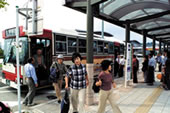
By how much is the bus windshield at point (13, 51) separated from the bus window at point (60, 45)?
1558mm

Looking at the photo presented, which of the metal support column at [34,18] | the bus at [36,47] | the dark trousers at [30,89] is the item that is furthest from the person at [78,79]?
the bus at [36,47]

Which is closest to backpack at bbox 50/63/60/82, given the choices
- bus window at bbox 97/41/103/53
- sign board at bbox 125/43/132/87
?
sign board at bbox 125/43/132/87

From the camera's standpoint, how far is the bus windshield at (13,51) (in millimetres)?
6395

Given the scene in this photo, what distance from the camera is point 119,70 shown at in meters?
11.6

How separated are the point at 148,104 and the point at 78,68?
2.92m

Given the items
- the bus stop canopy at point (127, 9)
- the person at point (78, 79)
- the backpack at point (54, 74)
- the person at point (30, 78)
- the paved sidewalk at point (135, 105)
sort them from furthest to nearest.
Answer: the bus stop canopy at point (127, 9) < the backpack at point (54, 74) < the person at point (30, 78) < the paved sidewalk at point (135, 105) < the person at point (78, 79)

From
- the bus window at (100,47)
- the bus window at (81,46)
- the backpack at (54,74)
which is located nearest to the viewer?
the backpack at (54,74)

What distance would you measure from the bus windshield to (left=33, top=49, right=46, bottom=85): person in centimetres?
49

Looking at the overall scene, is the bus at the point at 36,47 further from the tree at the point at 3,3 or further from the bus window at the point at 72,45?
the tree at the point at 3,3

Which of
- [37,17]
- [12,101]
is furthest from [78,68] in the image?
[12,101]

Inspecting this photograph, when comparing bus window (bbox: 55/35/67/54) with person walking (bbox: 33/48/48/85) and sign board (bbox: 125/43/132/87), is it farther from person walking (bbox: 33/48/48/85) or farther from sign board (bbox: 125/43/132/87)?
sign board (bbox: 125/43/132/87)

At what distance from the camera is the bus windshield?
252 inches

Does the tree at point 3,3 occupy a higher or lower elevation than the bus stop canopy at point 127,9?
higher

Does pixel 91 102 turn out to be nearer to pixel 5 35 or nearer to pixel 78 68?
pixel 78 68
